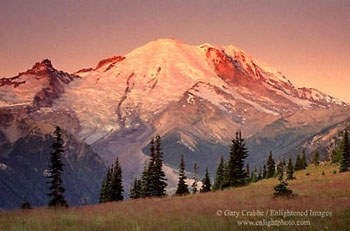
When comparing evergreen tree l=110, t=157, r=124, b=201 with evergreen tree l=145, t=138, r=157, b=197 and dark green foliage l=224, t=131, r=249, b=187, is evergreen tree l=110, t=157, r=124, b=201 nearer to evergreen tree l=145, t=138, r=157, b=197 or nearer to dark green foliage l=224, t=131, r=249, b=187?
evergreen tree l=145, t=138, r=157, b=197

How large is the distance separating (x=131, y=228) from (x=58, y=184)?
3415cm

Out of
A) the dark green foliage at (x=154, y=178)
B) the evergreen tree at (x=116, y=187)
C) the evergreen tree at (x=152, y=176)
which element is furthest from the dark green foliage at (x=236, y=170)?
the evergreen tree at (x=116, y=187)

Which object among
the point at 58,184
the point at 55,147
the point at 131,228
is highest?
the point at 55,147

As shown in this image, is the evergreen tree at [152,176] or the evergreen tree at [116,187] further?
the evergreen tree at [116,187]

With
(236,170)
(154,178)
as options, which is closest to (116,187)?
(154,178)

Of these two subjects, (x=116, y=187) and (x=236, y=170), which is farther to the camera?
(x=116, y=187)

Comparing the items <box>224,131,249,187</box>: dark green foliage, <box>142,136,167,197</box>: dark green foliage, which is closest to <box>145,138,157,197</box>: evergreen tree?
<box>142,136,167,197</box>: dark green foliage

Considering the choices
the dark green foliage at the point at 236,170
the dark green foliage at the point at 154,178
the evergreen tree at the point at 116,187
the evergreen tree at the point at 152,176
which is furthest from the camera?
the evergreen tree at the point at 116,187

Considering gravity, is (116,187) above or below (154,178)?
above

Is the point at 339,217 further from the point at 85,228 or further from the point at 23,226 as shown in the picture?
the point at 23,226

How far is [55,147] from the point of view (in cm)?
5044

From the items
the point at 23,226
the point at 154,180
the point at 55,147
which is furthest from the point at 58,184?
the point at 23,226

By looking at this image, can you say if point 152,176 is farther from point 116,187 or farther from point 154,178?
point 116,187

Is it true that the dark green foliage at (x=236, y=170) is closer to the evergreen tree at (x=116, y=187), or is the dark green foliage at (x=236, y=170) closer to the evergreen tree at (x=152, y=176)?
the evergreen tree at (x=152, y=176)
